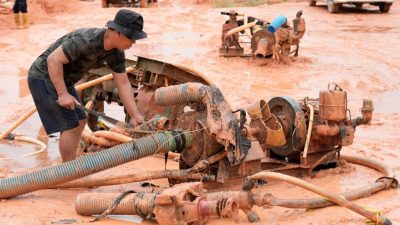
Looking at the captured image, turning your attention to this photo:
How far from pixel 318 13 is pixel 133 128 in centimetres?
1792

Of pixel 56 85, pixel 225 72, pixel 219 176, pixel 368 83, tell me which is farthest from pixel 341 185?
pixel 225 72

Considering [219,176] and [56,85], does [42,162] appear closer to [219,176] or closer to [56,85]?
[56,85]

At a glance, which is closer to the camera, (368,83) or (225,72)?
(368,83)

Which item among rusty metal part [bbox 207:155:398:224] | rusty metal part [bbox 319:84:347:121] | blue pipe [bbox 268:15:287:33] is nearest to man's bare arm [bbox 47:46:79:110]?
rusty metal part [bbox 207:155:398:224]

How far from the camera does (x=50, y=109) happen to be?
746 cm

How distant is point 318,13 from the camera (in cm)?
2431

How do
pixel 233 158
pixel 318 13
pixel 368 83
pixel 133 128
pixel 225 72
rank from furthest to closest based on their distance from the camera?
pixel 318 13 → pixel 225 72 → pixel 368 83 → pixel 133 128 → pixel 233 158

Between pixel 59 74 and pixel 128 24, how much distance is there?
0.79 metres

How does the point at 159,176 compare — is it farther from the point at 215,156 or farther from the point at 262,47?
the point at 262,47

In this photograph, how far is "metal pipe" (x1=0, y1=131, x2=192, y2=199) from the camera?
662 centimetres

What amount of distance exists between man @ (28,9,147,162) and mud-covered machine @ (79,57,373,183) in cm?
52

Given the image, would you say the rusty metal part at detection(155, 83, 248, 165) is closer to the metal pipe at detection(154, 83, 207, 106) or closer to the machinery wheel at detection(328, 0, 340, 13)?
the metal pipe at detection(154, 83, 207, 106)

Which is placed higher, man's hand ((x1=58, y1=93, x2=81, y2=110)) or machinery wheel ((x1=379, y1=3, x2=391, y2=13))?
man's hand ((x1=58, y1=93, x2=81, y2=110))

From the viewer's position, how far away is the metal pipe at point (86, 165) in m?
6.62
